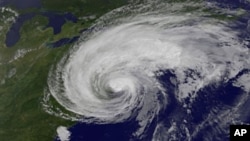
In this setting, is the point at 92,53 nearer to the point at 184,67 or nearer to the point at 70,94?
the point at 70,94

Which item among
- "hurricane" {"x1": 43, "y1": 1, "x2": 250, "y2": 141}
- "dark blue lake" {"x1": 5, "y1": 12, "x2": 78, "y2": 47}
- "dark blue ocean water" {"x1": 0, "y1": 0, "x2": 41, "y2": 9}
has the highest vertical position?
"dark blue ocean water" {"x1": 0, "y1": 0, "x2": 41, "y2": 9}

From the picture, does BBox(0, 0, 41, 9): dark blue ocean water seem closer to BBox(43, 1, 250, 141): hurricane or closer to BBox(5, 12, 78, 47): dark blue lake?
BBox(5, 12, 78, 47): dark blue lake

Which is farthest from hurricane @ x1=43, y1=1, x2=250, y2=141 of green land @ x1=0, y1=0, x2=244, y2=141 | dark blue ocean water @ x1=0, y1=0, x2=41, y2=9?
dark blue ocean water @ x1=0, y1=0, x2=41, y2=9

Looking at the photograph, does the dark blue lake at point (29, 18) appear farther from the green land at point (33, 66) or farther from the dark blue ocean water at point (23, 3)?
the dark blue ocean water at point (23, 3)

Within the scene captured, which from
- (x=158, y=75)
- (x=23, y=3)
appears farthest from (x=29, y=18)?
(x=158, y=75)

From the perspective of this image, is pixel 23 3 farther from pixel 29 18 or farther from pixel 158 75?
pixel 158 75

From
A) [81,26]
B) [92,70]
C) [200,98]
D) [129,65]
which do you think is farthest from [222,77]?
[81,26]

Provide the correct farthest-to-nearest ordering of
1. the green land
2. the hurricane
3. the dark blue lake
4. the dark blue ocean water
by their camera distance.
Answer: the dark blue ocean water → the dark blue lake → the green land → the hurricane

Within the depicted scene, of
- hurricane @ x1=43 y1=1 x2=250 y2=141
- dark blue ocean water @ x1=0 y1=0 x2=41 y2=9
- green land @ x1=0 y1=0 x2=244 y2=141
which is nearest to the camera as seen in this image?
hurricane @ x1=43 y1=1 x2=250 y2=141
